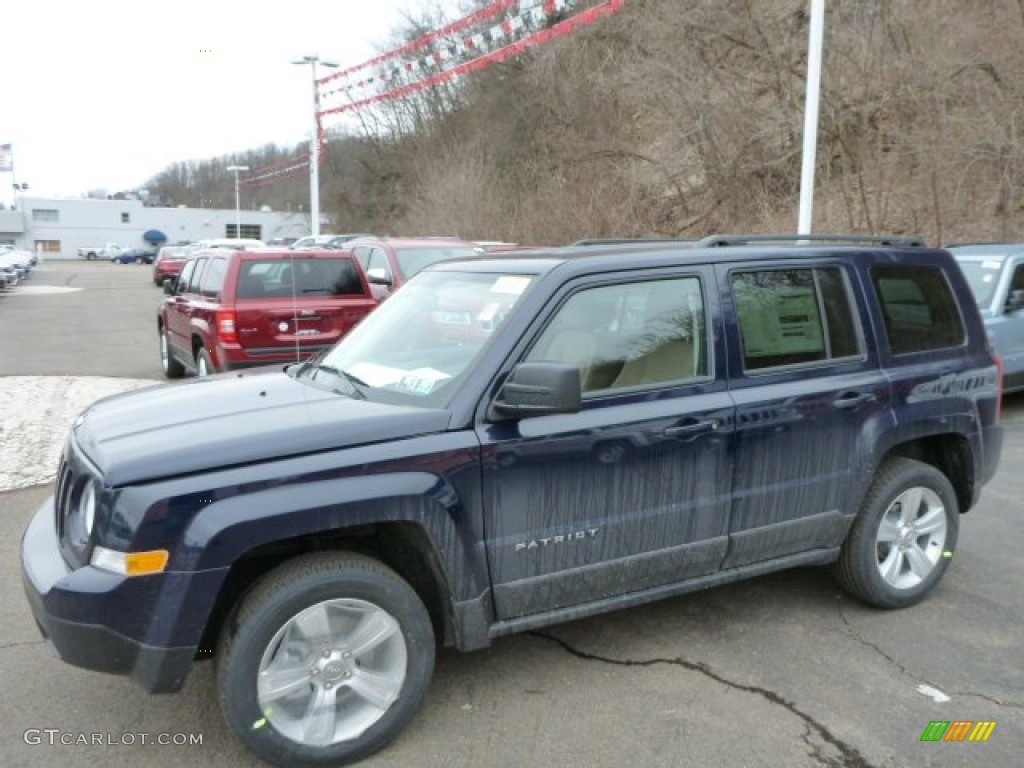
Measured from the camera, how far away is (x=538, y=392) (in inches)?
118

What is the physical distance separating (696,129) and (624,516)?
18.4 meters

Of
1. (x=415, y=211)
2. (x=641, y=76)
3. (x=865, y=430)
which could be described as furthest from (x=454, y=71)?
(x=865, y=430)

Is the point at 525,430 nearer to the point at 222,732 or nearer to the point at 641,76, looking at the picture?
the point at 222,732

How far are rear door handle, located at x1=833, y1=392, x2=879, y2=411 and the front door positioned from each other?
2.08ft

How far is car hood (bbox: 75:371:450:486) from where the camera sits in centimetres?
279

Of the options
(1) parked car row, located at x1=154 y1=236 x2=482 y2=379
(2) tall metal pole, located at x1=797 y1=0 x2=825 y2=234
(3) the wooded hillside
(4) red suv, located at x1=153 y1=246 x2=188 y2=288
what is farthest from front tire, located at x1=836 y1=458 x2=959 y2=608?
(4) red suv, located at x1=153 y1=246 x2=188 y2=288

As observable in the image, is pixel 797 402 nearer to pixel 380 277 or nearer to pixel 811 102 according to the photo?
pixel 380 277

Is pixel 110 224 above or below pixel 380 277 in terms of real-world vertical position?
above

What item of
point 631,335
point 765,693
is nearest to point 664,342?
point 631,335

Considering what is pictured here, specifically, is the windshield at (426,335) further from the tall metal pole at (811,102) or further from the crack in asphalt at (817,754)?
the tall metal pole at (811,102)

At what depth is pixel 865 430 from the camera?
3910 millimetres

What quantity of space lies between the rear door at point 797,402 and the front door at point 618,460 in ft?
0.44

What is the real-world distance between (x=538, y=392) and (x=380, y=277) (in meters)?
8.17

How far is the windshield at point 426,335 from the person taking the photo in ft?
11.0
